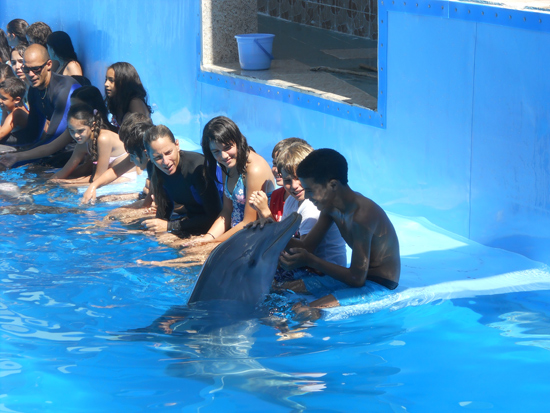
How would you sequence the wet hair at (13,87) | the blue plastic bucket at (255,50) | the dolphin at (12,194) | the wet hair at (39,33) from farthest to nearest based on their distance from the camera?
1. the wet hair at (39,33)
2. the wet hair at (13,87)
3. the blue plastic bucket at (255,50)
4. the dolphin at (12,194)

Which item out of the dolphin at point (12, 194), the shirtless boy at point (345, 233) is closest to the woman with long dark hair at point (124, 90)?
the dolphin at point (12, 194)

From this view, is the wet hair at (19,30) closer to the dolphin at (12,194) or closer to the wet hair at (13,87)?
the wet hair at (13,87)

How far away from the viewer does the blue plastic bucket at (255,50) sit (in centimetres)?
802

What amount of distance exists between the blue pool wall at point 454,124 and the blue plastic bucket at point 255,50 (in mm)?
439

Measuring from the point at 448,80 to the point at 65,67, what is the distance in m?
7.00

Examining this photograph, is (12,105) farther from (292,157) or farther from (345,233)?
(345,233)

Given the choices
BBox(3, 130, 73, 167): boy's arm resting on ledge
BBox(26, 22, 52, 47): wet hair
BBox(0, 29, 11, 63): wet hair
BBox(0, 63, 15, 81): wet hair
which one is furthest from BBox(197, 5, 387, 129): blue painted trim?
BBox(0, 29, 11, 63): wet hair

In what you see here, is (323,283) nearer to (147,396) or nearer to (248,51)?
(147,396)

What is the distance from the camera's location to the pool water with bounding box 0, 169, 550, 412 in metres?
3.37

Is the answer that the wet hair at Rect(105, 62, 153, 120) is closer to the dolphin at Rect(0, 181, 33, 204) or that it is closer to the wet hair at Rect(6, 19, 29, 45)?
the dolphin at Rect(0, 181, 33, 204)

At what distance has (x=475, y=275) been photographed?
489cm

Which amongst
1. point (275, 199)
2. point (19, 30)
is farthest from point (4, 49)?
point (275, 199)

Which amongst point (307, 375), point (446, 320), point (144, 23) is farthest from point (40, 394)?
point (144, 23)

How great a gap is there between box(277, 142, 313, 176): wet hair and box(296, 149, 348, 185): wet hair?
0.44 m
